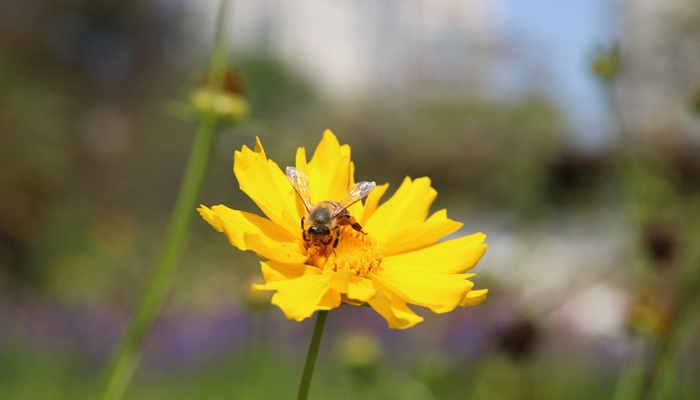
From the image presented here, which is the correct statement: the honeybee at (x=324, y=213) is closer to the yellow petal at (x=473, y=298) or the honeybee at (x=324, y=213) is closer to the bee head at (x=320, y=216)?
the bee head at (x=320, y=216)

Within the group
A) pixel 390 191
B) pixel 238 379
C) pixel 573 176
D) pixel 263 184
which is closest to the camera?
pixel 263 184

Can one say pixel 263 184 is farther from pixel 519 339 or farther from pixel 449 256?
pixel 519 339

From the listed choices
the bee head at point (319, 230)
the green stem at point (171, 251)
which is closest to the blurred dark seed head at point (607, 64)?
the green stem at point (171, 251)

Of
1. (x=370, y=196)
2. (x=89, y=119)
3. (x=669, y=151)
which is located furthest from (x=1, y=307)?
(x=89, y=119)

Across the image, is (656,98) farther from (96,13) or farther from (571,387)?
(96,13)

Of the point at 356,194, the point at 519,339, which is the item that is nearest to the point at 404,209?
the point at 356,194

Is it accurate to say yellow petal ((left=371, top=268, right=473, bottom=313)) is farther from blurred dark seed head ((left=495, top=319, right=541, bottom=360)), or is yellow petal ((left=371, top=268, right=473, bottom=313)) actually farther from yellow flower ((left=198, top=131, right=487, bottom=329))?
blurred dark seed head ((left=495, top=319, right=541, bottom=360))
